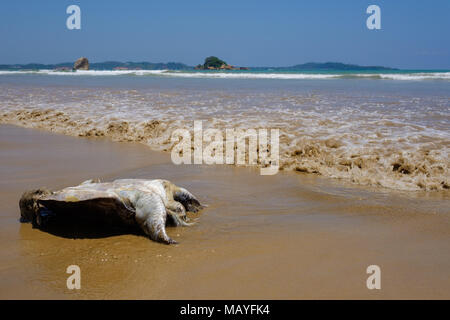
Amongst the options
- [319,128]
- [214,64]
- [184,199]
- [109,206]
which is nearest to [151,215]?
[109,206]

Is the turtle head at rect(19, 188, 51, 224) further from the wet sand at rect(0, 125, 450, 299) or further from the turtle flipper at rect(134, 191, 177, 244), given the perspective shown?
the turtle flipper at rect(134, 191, 177, 244)

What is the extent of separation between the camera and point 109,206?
2.93 m

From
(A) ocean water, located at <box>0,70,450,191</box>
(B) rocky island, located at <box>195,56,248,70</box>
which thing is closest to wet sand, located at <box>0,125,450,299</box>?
(A) ocean water, located at <box>0,70,450,191</box>

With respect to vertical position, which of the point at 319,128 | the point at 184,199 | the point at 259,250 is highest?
the point at 319,128

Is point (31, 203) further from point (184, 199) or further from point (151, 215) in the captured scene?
point (184, 199)

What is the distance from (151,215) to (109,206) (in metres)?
0.32

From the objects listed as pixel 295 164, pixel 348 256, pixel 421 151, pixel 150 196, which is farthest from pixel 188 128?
pixel 348 256

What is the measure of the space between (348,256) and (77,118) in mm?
7973

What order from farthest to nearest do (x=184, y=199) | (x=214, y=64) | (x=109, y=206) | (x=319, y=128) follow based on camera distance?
(x=214, y=64)
(x=319, y=128)
(x=184, y=199)
(x=109, y=206)

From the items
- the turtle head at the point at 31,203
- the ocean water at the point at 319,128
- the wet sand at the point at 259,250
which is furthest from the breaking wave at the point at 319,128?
the turtle head at the point at 31,203

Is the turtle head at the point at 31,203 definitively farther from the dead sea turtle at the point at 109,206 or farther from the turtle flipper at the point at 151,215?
the turtle flipper at the point at 151,215

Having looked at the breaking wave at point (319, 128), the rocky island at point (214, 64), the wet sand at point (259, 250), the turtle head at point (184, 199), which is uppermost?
the rocky island at point (214, 64)

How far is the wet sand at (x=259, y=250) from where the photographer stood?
2.27 meters

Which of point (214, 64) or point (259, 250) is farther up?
point (214, 64)
